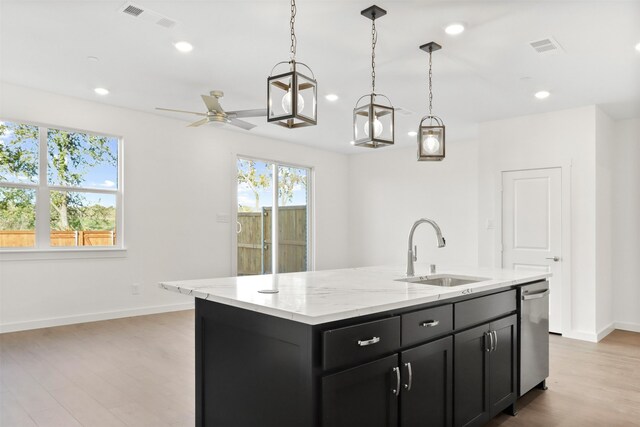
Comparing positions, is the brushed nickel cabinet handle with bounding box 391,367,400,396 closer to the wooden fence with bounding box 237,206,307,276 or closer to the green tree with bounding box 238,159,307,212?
the wooden fence with bounding box 237,206,307,276

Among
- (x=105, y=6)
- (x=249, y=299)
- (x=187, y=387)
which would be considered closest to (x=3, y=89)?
(x=105, y=6)

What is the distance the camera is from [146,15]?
9.93 feet

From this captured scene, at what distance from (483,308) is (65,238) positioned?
4.69 meters

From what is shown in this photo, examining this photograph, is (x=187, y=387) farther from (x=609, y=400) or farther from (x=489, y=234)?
(x=489, y=234)

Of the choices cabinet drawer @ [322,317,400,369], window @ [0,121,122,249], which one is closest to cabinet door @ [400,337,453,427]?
cabinet drawer @ [322,317,400,369]

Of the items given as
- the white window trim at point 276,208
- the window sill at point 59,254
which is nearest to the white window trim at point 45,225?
the window sill at point 59,254

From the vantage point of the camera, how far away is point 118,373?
133 inches

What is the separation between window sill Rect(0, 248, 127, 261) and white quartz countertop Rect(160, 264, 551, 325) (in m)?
3.39

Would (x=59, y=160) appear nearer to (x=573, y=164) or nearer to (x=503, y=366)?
(x=503, y=366)

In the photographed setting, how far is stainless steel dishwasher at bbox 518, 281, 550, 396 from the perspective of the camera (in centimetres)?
287

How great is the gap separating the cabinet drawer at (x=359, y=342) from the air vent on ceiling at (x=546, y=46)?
266 cm

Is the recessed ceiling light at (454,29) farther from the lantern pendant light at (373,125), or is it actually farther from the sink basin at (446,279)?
the sink basin at (446,279)

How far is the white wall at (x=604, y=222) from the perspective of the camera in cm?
490

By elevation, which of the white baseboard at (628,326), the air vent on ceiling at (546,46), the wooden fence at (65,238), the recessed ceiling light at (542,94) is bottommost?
the white baseboard at (628,326)
